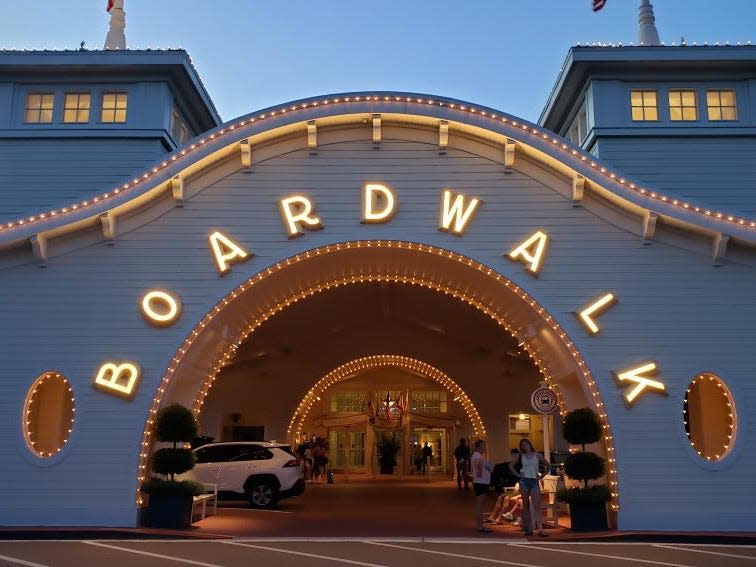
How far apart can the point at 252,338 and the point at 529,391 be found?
9.20 metres

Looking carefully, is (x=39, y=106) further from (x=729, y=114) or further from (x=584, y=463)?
(x=729, y=114)

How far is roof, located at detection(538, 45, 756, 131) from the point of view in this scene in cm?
1875

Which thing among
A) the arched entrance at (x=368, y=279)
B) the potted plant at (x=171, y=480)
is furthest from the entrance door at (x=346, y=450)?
the potted plant at (x=171, y=480)

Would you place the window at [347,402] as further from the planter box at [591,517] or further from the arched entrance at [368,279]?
the planter box at [591,517]

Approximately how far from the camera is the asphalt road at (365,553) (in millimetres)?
9875

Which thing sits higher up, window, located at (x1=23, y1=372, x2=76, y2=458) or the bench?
window, located at (x1=23, y1=372, x2=76, y2=458)

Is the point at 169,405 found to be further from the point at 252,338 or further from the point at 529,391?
the point at 529,391

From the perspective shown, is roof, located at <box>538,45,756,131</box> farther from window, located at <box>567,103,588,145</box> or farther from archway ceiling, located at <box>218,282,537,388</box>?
archway ceiling, located at <box>218,282,537,388</box>

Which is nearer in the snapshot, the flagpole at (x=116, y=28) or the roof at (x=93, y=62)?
the roof at (x=93, y=62)

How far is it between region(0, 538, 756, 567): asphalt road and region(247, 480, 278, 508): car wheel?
5687 mm

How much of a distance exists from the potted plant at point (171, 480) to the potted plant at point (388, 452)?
58.5ft

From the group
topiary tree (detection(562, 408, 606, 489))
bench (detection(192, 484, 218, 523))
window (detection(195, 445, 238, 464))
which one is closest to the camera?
topiary tree (detection(562, 408, 606, 489))

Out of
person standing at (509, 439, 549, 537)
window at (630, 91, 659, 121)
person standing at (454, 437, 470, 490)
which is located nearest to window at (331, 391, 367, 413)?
person standing at (454, 437, 470, 490)

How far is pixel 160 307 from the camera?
534 inches
